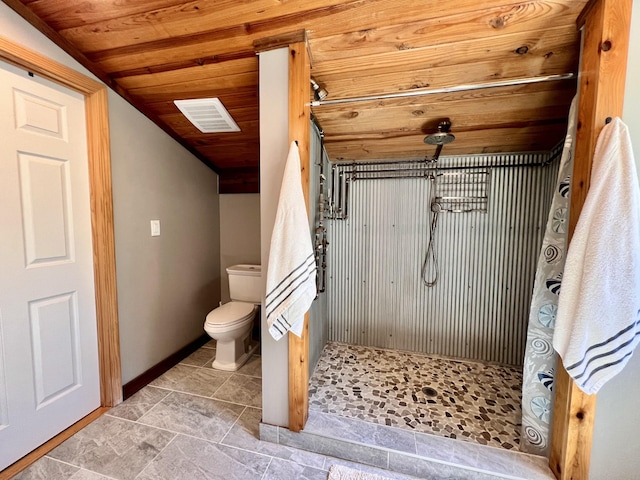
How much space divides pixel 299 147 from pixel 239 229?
167cm

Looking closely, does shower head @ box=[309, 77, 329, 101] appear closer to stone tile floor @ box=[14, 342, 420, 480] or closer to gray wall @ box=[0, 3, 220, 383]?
gray wall @ box=[0, 3, 220, 383]

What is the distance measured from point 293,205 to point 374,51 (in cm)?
84

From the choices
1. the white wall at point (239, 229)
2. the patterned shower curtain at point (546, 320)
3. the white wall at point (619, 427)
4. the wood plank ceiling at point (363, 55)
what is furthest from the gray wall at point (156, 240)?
the white wall at point (619, 427)

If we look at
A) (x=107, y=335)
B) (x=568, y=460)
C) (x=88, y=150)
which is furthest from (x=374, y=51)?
(x=107, y=335)

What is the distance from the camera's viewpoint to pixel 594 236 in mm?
871

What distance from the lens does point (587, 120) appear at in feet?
3.13

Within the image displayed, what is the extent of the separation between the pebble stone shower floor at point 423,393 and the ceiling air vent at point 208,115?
1.94 meters

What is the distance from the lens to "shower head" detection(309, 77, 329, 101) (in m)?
1.39

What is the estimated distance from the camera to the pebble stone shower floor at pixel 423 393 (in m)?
1.39

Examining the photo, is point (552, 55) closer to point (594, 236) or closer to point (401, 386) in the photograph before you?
point (594, 236)

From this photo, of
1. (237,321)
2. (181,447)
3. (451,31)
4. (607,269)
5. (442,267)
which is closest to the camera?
(607,269)

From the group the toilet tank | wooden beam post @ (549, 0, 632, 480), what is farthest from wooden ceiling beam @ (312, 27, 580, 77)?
the toilet tank

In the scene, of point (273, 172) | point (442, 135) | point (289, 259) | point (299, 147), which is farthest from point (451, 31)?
point (289, 259)

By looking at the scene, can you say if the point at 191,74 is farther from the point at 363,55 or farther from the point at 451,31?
the point at 451,31
